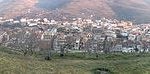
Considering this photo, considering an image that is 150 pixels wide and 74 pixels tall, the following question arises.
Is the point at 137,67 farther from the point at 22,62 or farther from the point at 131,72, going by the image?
the point at 22,62

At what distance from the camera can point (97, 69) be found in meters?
44.3

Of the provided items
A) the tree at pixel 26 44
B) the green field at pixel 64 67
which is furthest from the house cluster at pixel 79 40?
the green field at pixel 64 67

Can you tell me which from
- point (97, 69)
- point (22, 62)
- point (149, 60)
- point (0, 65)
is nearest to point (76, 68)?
point (97, 69)

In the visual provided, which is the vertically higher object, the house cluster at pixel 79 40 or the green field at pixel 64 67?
the green field at pixel 64 67

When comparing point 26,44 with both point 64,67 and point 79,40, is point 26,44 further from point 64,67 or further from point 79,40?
point 64,67

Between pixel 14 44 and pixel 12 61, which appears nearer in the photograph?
pixel 12 61

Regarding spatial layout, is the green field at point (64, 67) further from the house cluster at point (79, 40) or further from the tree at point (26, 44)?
the house cluster at point (79, 40)

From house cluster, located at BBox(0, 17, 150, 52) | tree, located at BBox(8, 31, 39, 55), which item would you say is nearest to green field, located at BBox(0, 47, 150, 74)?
tree, located at BBox(8, 31, 39, 55)

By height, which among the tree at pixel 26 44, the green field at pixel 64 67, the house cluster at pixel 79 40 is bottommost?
the house cluster at pixel 79 40

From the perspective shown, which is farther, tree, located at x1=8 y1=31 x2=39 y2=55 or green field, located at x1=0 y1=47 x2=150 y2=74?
tree, located at x1=8 y1=31 x2=39 y2=55

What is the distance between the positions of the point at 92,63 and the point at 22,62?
9.29 meters

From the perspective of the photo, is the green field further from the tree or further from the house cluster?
the house cluster

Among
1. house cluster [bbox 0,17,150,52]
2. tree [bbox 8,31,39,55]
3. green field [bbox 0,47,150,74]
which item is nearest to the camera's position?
green field [bbox 0,47,150,74]

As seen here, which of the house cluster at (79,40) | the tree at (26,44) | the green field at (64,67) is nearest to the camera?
the green field at (64,67)
